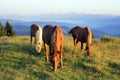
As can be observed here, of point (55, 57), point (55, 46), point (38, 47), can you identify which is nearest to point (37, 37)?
point (38, 47)

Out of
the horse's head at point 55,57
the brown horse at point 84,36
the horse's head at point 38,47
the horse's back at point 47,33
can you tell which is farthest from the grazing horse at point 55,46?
the brown horse at point 84,36

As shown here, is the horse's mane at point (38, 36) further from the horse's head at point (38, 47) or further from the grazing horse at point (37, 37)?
the horse's head at point (38, 47)

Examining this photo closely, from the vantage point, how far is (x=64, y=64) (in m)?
15.8

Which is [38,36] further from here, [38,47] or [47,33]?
[47,33]

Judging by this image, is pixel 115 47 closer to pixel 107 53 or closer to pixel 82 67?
pixel 107 53

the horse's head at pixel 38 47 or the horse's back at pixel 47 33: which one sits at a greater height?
the horse's back at pixel 47 33

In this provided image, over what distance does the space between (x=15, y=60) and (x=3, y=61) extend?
613 mm

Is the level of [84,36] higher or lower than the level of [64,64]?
higher

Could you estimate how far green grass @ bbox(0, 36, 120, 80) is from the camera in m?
14.2

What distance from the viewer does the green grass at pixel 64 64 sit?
14250 mm

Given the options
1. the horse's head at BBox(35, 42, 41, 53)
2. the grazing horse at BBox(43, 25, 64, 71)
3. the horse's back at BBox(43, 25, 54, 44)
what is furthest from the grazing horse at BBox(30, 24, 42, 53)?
the grazing horse at BBox(43, 25, 64, 71)

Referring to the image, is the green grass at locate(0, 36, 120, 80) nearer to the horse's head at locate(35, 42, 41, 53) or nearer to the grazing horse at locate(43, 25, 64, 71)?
the horse's head at locate(35, 42, 41, 53)

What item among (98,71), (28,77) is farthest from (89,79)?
(28,77)

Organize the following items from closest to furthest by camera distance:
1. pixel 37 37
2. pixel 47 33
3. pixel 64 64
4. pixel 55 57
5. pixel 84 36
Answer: pixel 55 57 → pixel 64 64 → pixel 47 33 → pixel 84 36 → pixel 37 37
